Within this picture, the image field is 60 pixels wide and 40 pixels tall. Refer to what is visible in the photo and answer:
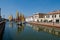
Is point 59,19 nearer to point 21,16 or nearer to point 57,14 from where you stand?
point 57,14

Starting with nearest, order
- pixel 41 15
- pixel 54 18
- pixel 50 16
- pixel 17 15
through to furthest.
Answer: pixel 54 18 → pixel 50 16 → pixel 41 15 → pixel 17 15

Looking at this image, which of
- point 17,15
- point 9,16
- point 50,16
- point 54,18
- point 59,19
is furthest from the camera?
point 9,16

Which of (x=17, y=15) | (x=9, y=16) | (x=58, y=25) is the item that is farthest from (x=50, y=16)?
(x=9, y=16)

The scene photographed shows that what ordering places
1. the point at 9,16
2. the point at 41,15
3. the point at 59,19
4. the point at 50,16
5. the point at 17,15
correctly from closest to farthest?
1. the point at 59,19
2. the point at 50,16
3. the point at 41,15
4. the point at 17,15
5. the point at 9,16

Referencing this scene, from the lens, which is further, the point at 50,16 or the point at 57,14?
the point at 50,16

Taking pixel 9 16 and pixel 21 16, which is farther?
pixel 9 16

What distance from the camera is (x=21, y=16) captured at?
126375mm

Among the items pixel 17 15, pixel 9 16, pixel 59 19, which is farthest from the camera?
pixel 9 16

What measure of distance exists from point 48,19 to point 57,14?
1029cm

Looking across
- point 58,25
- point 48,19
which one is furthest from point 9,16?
point 58,25

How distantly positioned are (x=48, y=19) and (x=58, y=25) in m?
22.3

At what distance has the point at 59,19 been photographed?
5788 cm

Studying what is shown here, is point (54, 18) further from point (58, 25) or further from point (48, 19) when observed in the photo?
point (58, 25)

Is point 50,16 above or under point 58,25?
Answer: above
